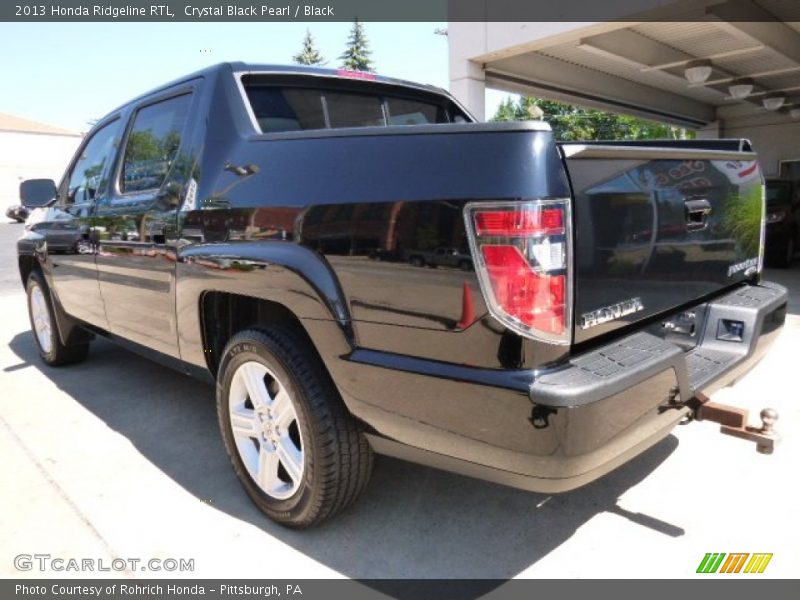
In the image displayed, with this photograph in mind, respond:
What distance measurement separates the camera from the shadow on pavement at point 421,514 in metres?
2.31

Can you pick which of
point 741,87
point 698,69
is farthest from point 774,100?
point 698,69

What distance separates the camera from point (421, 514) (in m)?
2.63

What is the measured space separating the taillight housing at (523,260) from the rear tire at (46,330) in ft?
14.0

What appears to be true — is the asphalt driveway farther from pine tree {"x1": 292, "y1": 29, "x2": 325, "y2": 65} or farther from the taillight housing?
pine tree {"x1": 292, "y1": 29, "x2": 325, "y2": 65}

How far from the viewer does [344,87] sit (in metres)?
3.23

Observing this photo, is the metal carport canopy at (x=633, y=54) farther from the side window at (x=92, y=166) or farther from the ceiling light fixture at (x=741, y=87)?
the side window at (x=92, y=166)

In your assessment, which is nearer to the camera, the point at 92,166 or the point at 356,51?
the point at 92,166

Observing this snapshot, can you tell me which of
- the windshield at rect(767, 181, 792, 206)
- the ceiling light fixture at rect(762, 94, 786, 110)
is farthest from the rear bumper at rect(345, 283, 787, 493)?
the ceiling light fixture at rect(762, 94, 786, 110)

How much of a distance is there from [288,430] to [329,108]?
1708mm

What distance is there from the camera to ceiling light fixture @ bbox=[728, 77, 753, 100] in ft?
38.9

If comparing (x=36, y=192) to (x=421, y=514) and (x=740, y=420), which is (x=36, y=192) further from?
(x=740, y=420)

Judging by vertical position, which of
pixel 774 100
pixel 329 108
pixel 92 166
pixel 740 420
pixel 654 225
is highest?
pixel 774 100

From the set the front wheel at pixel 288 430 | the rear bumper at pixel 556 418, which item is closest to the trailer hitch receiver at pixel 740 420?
the rear bumper at pixel 556 418

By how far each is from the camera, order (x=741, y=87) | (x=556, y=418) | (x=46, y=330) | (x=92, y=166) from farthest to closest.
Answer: (x=741, y=87) < (x=46, y=330) < (x=92, y=166) < (x=556, y=418)
